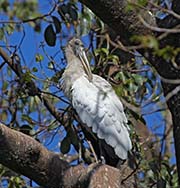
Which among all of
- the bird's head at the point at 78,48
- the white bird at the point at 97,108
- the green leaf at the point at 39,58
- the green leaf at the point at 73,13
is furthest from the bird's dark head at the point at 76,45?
the green leaf at the point at 73,13

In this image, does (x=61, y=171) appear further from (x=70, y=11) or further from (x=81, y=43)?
(x=81, y=43)

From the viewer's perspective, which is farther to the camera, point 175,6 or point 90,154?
point 90,154

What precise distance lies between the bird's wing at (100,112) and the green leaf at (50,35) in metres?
0.34

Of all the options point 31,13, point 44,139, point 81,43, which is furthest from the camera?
point 81,43

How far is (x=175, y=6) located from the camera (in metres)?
3.01

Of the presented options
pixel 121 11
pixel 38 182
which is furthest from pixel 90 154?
pixel 121 11

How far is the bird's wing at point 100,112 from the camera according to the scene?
4.14 meters

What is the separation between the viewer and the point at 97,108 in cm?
433

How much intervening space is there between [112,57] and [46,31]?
36 cm

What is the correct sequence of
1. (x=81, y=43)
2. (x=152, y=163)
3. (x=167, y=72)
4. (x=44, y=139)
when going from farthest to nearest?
(x=81, y=43), (x=44, y=139), (x=152, y=163), (x=167, y=72)

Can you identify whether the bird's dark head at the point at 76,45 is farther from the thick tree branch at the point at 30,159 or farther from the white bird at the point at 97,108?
the thick tree branch at the point at 30,159

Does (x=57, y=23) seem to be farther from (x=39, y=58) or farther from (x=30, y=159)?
(x=30, y=159)

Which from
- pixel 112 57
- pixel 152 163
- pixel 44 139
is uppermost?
pixel 112 57

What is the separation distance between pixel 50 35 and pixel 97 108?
0.58m
